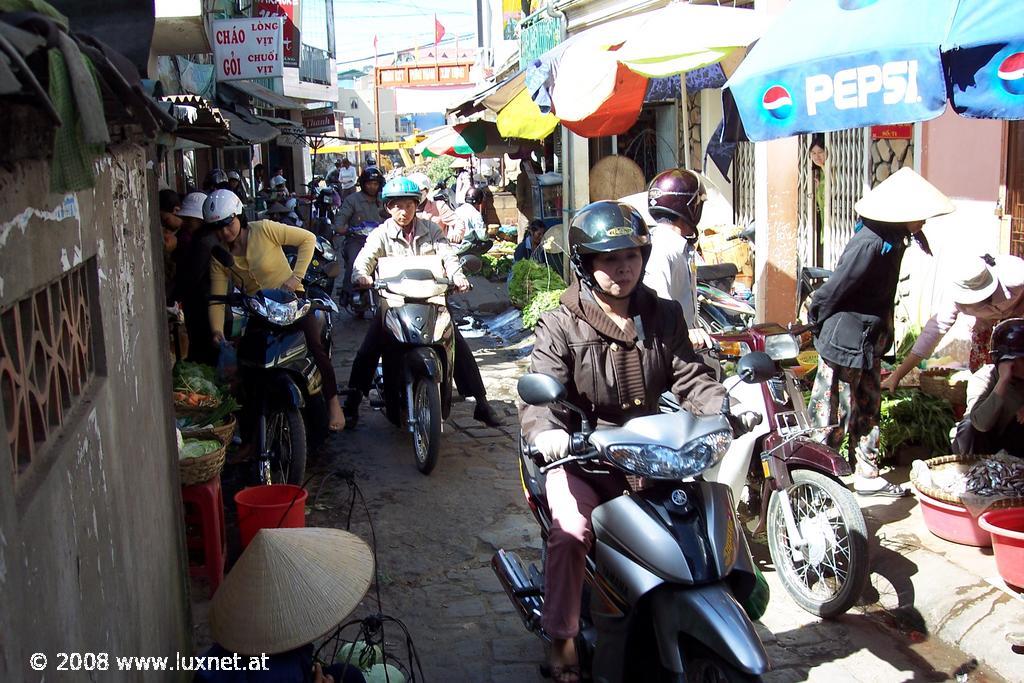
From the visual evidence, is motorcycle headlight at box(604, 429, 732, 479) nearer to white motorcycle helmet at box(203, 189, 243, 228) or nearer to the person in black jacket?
the person in black jacket

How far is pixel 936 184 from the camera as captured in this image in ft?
26.8

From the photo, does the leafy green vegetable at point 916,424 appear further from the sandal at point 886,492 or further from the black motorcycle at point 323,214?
the black motorcycle at point 323,214

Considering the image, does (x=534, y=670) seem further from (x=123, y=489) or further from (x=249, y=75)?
(x=249, y=75)

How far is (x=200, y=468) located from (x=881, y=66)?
370 cm

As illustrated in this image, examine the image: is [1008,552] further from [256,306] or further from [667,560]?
[256,306]

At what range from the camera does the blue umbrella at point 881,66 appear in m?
4.16

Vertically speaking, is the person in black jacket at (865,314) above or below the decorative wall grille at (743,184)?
below

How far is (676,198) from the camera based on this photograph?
17.8 feet

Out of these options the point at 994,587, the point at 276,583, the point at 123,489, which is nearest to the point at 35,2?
the point at 123,489

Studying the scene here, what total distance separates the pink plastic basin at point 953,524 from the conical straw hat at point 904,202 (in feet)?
4.82

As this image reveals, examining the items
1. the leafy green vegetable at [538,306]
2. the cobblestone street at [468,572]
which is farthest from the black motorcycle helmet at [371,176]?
the cobblestone street at [468,572]

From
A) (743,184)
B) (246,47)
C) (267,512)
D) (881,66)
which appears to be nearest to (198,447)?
(267,512)

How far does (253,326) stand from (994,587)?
4.26 meters

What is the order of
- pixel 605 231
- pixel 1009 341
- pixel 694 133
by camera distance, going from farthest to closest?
1. pixel 694 133
2. pixel 1009 341
3. pixel 605 231
